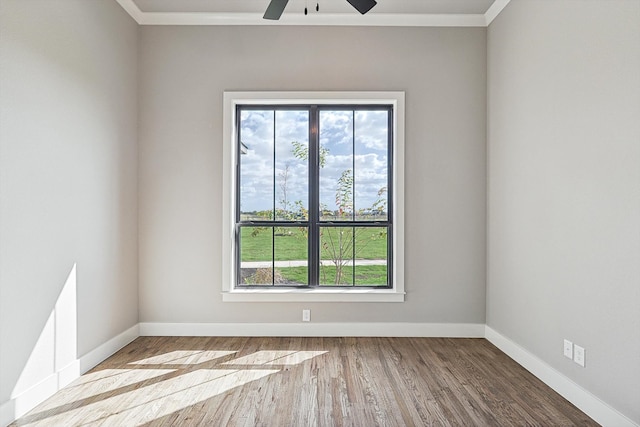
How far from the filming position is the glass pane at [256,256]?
403 centimetres

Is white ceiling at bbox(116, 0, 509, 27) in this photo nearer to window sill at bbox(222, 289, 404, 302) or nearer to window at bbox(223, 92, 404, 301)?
window at bbox(223, 92, 404, 301)

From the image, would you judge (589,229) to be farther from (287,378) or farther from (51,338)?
(51,338)

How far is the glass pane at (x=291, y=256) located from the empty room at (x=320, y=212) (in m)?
0.02

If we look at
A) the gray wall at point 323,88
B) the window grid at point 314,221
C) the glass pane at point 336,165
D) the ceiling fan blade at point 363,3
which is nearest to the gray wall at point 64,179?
the gray wall at point 323,88

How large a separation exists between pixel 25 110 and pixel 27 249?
2.74 feet

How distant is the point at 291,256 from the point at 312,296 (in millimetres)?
456

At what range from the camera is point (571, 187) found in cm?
260

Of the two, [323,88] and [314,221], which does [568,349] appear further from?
[323,88]

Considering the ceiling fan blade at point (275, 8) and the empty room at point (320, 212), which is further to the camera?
the ceiling fan blade at point (275, 8)

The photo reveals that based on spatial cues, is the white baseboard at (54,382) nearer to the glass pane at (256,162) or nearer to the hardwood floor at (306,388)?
the hardwood floor at (306,388)

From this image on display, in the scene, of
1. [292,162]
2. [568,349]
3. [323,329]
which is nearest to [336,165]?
Answer: [292,162]

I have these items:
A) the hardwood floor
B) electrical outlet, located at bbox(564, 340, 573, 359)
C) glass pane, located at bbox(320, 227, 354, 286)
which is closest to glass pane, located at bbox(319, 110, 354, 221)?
glass pane, located at bbox(320, 227, 354, 286)

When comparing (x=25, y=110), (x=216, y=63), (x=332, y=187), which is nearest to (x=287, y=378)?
(x=332, y=187)

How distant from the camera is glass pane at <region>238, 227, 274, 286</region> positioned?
403 cm
